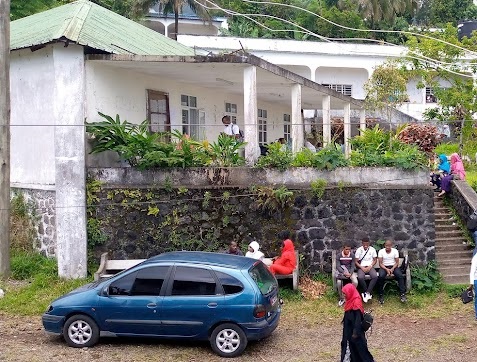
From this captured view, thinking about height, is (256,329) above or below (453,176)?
below

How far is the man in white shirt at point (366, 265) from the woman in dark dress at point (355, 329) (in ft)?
13.0

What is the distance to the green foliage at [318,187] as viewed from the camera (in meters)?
13.5

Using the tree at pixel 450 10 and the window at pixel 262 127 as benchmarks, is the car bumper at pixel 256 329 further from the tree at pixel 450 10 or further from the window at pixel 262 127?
the tree at pixel 450 10

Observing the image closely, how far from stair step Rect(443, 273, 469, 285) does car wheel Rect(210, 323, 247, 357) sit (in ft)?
20.2

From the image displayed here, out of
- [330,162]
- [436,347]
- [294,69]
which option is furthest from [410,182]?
[294,69]

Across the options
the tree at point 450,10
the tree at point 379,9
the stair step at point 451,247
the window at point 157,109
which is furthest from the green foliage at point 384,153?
the tree at point 450,10

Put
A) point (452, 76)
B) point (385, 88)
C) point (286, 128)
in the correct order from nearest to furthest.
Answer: point (452, 76)
point (286, 128)
point (385, 88)

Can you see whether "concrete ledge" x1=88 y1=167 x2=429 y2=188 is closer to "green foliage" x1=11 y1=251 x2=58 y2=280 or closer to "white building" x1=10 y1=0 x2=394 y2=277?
"white building" x1=10 y1=0 x2=394 y2=277

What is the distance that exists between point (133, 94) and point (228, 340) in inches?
301

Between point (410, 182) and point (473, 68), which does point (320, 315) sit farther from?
point (473, 68)

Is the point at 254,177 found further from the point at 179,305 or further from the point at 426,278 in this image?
the point at 179,305

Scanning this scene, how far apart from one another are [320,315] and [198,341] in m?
2.87

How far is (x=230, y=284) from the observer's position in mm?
9445

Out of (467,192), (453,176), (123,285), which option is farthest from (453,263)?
(123,285)
